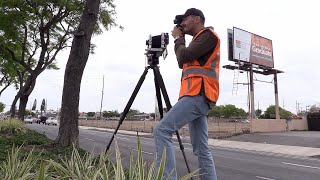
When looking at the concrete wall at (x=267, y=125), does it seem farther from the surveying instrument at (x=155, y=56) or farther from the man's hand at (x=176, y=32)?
the man's hand at (x=176, y=32)

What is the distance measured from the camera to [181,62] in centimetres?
324

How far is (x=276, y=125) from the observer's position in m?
31.8

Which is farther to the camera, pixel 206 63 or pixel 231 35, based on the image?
pixel 231 35

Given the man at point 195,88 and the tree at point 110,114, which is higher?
the tree at point 110,114

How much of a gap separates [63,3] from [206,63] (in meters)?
15.3

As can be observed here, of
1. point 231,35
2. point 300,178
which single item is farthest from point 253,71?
point 300,178

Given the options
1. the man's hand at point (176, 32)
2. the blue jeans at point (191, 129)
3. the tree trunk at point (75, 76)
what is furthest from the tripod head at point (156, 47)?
the tree trunk at point (75, 76)

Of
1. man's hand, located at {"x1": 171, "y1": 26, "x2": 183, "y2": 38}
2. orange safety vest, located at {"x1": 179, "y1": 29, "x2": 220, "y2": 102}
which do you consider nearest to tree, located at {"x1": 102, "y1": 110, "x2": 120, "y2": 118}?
man's hand, located at {"x1": 171, "y1": 26, "x2": 183, "y2": 38}

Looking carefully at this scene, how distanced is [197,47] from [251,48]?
103 feet

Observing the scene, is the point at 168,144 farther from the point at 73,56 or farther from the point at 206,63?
the point at 73,56

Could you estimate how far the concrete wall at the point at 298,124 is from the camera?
3447 cm

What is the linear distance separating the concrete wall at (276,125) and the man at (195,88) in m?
25.9

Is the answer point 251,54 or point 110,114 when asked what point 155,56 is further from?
point 110,114

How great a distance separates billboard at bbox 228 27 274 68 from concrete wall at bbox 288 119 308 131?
5.86 m
